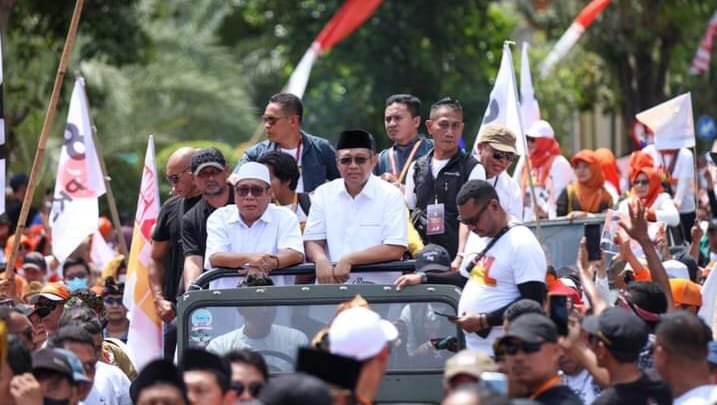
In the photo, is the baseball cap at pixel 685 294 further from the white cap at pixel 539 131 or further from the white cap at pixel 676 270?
the white cap at pixel 539 131

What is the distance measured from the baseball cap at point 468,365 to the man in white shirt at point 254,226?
9.73 ft

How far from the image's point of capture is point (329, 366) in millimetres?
7164

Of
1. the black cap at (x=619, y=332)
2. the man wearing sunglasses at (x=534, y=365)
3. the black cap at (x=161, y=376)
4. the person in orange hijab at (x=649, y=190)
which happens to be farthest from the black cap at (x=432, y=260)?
the person in orange hijab at (x=649, y=190)

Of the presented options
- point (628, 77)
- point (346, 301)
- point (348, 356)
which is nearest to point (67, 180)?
point (346, 301)

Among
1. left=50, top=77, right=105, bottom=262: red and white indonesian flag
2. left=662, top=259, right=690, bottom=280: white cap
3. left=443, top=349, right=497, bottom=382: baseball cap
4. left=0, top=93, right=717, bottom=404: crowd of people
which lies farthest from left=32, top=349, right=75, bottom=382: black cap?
left=50, top=77, right=105, bottom=262: red and white indonesian flag

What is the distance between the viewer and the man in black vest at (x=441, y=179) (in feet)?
37.4

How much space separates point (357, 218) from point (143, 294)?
280 centimetres

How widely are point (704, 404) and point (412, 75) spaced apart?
22521mm

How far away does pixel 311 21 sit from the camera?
1201 inches

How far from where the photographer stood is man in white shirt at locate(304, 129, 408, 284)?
10500 mm

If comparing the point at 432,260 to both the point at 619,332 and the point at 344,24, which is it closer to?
the point at 619,332

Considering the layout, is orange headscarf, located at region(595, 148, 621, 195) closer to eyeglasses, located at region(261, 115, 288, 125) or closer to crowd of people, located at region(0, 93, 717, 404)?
crowd of people, located at region(0, 93, 717, 404)

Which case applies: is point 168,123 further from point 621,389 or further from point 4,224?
point 621,389

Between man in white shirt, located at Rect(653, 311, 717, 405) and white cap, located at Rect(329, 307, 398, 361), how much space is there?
4.18ft
